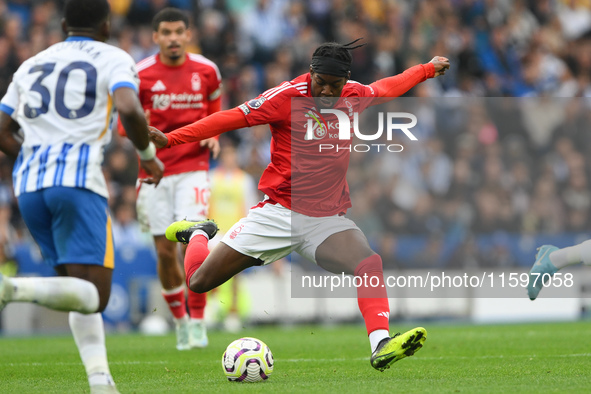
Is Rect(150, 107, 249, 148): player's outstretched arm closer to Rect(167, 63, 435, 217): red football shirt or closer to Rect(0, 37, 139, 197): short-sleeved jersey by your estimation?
Rect(167, 63, 435, 217): red football shirt

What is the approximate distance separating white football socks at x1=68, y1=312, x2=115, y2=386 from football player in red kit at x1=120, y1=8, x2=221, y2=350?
12.3ft

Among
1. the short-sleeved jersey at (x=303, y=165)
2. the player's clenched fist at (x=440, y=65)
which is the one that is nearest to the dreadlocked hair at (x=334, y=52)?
the short-sleeved jersey at (x=303, y=165)

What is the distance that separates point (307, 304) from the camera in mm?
13633

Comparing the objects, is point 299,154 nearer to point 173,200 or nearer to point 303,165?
point 303,165

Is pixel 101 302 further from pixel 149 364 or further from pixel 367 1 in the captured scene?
pixel 367 1

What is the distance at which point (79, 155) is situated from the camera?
4961 millimetres

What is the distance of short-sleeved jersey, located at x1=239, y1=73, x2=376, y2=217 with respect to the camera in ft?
22.1

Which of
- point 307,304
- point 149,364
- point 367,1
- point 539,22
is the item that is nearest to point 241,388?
point 149,364

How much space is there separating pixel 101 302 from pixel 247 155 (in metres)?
10.1

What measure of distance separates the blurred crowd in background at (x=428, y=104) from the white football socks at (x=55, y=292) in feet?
27.0

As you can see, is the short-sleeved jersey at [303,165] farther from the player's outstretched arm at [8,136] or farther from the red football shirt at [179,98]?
the red football shirt at [179,98]

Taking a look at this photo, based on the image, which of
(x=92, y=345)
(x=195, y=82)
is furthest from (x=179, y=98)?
(x=92, y=345)

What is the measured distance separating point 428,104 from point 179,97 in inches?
339

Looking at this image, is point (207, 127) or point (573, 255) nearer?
point (207, 127)
